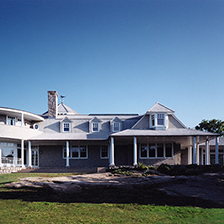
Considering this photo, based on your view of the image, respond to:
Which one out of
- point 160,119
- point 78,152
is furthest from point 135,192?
point 78,152

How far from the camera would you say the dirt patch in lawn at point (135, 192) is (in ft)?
28.8

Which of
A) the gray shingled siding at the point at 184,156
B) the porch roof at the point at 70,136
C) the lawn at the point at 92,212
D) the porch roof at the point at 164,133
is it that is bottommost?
the gray shingled siding at the point at 184,156

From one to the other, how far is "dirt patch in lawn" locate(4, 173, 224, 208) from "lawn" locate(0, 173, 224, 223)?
323 millimetres

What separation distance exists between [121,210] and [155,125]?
55.5 ft

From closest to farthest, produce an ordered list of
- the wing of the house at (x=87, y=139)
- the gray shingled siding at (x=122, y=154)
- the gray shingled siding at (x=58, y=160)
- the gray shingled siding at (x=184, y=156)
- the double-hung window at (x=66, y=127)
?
1. the wing of the house at (x=87, y=139)
2. the gray shingled siding at (x=122, y=154)
3. the gray shingled siding at (x=58, y=160)
4. the double-hung window at (x=66, y=127)
5. the gray shingled siding at (x=184, y=156)

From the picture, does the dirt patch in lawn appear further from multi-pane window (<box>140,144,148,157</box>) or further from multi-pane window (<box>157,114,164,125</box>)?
multi-pane window (<box>140,144,148,157</box>)

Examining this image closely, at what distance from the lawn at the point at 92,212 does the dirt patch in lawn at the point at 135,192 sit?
0.32m

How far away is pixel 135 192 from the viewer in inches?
400

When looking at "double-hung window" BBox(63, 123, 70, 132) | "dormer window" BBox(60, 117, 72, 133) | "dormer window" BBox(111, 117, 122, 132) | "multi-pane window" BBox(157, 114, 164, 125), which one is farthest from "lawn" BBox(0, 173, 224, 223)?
"dormer window" BBox(111, 117, 122, 132)

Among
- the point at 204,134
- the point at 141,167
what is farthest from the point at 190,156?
the point at 141,167

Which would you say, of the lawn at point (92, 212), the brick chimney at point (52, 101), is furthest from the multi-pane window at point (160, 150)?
the lawn at point (92, 212)

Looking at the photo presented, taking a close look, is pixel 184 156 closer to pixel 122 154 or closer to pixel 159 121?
pixel 159 121

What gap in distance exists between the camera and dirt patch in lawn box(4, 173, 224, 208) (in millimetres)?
8789

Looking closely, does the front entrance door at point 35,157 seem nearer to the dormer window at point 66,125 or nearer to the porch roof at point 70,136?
the porch roof at point 70,136
